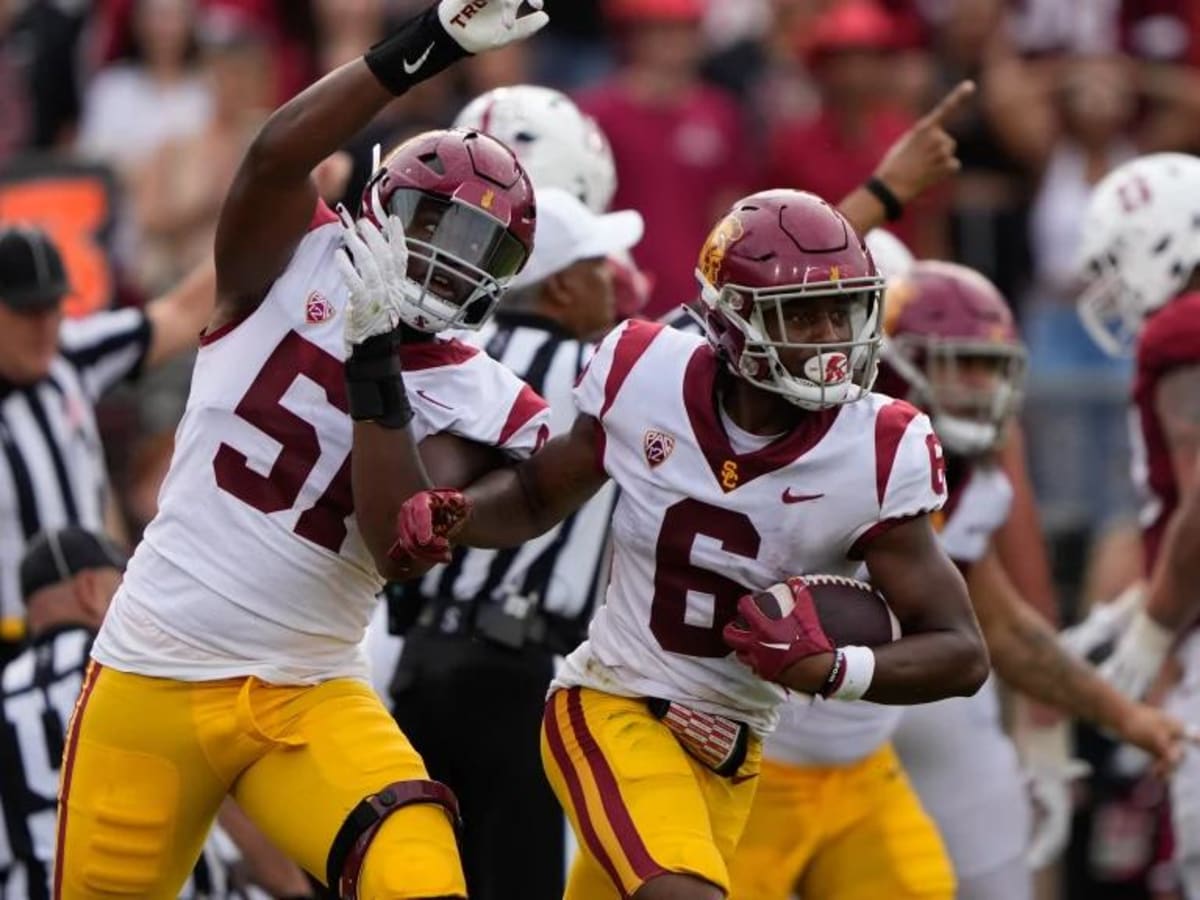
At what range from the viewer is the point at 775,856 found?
195 inches

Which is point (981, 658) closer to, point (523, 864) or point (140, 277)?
point (523, 864)

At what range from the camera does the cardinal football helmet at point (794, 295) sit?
13.2ft

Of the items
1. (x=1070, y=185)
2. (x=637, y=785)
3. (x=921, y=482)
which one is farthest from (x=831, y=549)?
(x=1070, y=185)

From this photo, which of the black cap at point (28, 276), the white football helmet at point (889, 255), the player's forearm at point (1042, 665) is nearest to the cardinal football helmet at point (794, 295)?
the player's forearm at point (1042, 665)

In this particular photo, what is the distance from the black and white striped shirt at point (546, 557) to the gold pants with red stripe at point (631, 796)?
25.5 inches

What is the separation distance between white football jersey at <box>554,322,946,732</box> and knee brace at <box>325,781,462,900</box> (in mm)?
380

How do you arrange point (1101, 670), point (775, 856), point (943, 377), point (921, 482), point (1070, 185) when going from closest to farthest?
point (921, 482)
point (775, 856)
point (943, 377)
point (1101, 670)
point (1070, 185)

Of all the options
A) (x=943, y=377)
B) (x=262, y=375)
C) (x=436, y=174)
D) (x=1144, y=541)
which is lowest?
(x=1144, y=541)

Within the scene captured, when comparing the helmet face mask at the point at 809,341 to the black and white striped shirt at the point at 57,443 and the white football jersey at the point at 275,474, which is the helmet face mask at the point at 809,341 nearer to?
the white football jersey at the point at 275,474

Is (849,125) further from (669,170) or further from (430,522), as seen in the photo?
(430,522)

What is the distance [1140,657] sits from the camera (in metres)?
5.52

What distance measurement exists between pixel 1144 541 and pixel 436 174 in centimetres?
234

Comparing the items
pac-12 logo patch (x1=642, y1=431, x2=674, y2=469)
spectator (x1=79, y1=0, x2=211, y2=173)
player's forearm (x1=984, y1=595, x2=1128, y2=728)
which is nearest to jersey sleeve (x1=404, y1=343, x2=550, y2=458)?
pac-12 logo patch (x1=642, y1=431, x2=674, y2=469)

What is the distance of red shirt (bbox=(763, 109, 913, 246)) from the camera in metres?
8.66
